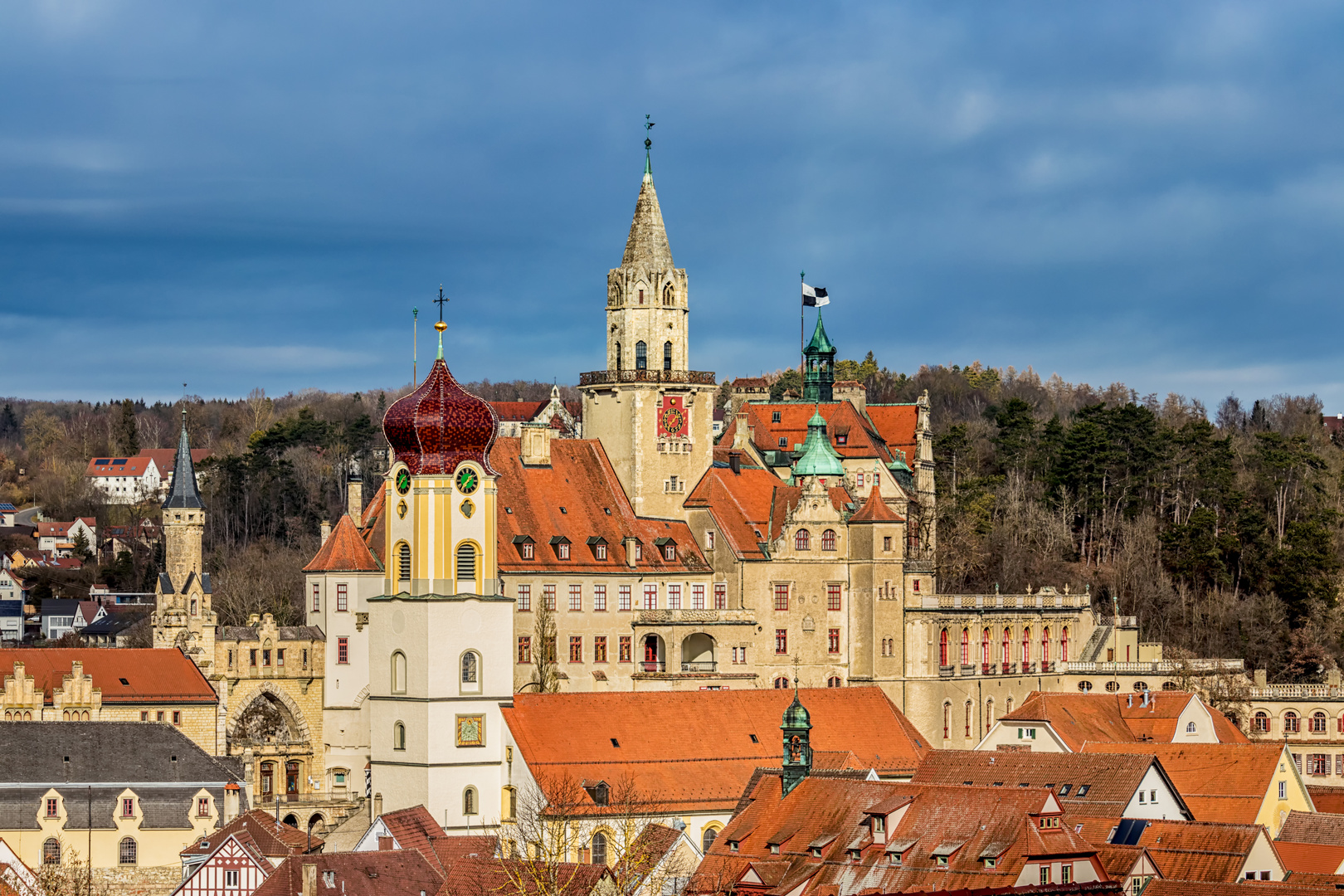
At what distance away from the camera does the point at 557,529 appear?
103750mm

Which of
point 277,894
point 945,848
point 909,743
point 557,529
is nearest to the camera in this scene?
point 945,848

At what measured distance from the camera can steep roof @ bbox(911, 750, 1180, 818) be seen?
274 ft

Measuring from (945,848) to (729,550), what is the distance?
33820 millimetres

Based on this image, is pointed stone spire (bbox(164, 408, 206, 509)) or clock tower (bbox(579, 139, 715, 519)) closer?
clock tower (bbox(579, 139, 715, 519))

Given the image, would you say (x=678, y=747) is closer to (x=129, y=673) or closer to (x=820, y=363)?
(x=129, y=673)

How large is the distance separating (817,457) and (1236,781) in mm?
27524

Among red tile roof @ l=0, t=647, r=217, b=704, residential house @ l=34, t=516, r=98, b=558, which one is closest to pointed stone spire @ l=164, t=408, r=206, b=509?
red tile roof @ l=0, t=647, r=217, b=704

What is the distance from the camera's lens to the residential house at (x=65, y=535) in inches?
6944

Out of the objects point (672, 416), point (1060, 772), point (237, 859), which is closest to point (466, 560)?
point (237, 859)

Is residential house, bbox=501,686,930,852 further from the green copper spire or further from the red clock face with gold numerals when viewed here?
the green copper spire

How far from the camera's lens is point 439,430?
94188 mm

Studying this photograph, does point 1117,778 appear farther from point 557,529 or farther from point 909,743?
point 557,529

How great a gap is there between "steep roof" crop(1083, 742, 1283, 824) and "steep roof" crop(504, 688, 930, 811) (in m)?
7.86

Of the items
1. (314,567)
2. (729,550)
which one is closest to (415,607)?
(314,567)
